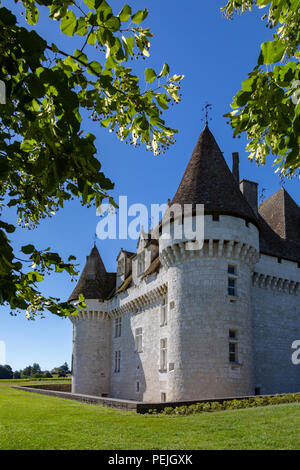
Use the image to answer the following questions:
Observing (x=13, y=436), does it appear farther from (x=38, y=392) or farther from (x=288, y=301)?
(x=38, y=392)

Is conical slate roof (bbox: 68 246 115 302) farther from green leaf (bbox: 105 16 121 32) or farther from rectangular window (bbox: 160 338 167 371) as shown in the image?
green leaf (bbox: 105 16 121 32)

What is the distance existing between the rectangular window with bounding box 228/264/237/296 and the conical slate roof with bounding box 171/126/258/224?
2.38 metres

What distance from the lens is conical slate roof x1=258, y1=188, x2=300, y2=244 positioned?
80.9 feet

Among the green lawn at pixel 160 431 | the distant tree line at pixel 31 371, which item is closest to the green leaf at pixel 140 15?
the green lawn at pixel 160 431

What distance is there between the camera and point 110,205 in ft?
14.2

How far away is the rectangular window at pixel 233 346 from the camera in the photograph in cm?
1861

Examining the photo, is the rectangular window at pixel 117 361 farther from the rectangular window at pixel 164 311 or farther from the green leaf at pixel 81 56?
the green leaf at pixel 81 56

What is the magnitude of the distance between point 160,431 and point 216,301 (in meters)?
9.24

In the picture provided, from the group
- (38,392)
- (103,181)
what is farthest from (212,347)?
(38,392)

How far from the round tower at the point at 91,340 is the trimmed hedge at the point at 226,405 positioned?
54.6 ft

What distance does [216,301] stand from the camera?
61.5 feet

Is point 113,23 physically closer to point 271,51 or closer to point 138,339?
point 271,51

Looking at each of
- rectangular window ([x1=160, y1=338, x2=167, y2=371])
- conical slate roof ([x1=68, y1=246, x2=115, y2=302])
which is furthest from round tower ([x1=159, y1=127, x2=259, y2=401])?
conical slate roof ([x1=68, y1=246, x2=115, y2=302])

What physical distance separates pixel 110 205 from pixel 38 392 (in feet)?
99.2
